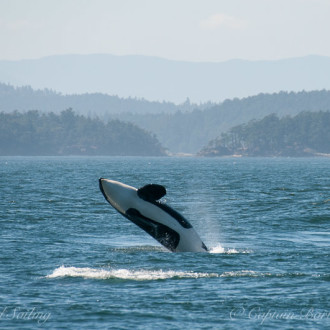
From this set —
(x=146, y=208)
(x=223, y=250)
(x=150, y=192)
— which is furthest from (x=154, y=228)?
(x=223, y=250)

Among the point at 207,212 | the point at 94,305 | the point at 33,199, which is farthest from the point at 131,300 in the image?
the point at 33,199

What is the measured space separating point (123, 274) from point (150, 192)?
285cm

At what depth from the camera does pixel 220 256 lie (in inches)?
1237

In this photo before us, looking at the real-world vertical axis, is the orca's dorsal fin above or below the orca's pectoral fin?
above

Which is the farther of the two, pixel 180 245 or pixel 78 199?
pixel 78 199

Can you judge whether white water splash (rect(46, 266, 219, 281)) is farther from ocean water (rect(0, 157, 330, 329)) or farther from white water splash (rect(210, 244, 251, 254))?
white water splash (rect(210, 244, 251, 254))

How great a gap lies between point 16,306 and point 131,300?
3146mm

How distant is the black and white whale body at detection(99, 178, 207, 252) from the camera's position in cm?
2839

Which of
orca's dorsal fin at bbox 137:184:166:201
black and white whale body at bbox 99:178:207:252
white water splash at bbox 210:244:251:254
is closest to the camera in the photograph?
orca's dorsal fin at bbox 137:184:166:201

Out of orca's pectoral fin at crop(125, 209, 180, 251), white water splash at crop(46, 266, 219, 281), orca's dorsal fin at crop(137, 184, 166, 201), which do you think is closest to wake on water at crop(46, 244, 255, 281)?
white water splash at crop(46, 266, 219, 281)

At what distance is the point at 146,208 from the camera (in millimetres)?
28672

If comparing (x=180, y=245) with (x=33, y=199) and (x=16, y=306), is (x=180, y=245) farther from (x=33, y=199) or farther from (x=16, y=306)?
(x=33, y=199)

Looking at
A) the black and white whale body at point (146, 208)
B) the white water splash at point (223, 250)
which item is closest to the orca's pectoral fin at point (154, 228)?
the black and white whale body at point (146, 208)

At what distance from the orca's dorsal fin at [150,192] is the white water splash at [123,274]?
242 cm
